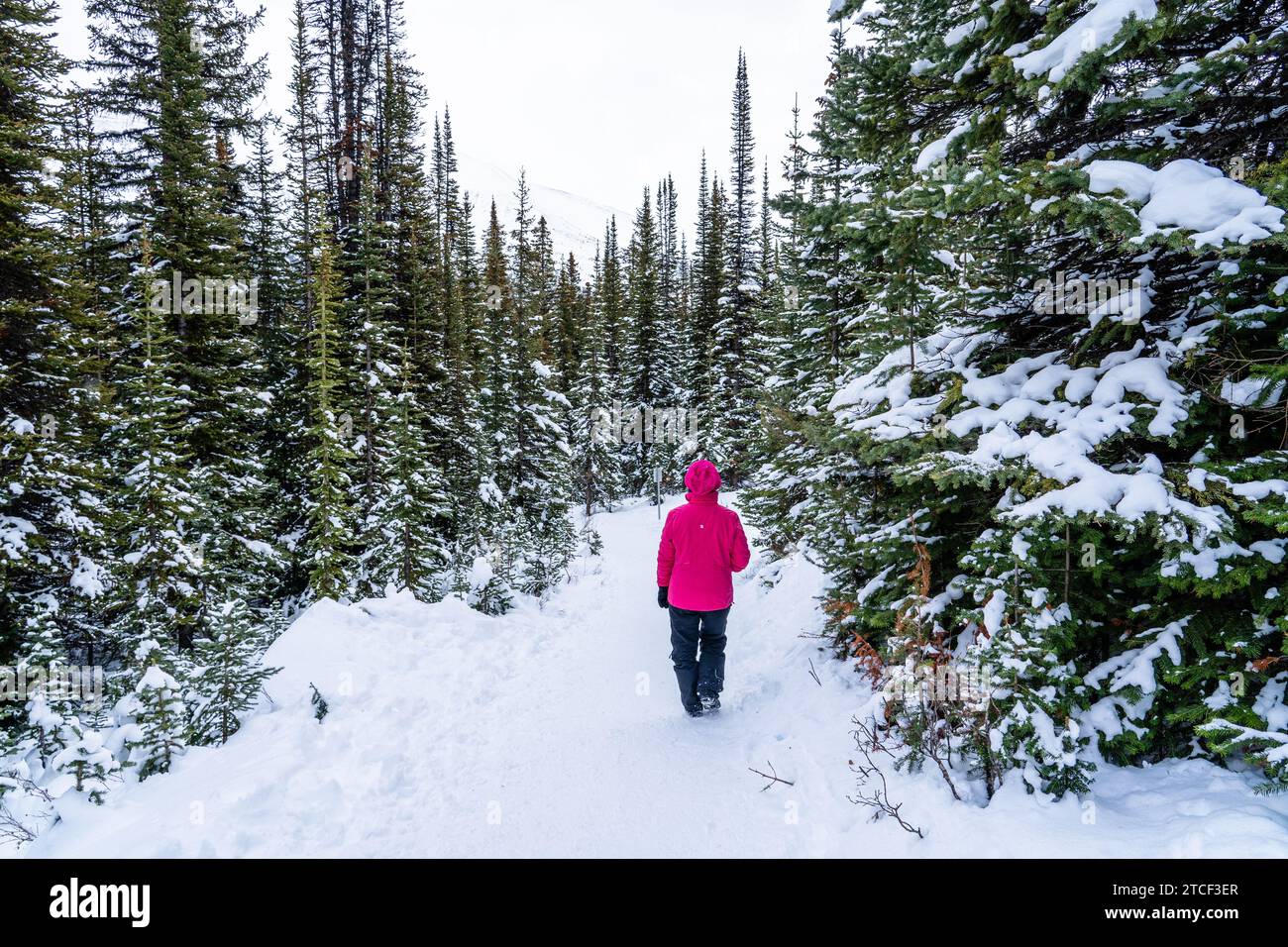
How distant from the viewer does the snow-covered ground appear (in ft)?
11.3

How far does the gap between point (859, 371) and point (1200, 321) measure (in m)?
2.82

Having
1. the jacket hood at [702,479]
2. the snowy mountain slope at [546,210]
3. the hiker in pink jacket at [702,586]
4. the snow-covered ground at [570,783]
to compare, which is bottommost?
the snow-covered ground at [570,783]

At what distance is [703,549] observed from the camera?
21.0ft

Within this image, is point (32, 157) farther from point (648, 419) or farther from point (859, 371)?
point (648, 419)

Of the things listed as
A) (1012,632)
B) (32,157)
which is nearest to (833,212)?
(1012,632)

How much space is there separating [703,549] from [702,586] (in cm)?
41

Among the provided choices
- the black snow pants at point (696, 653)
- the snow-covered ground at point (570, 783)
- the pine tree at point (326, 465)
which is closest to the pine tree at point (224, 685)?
the snow-covered ground at point (570, 783)

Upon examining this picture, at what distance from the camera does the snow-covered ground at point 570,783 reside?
3.43 m

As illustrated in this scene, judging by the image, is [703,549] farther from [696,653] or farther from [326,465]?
[326,465]

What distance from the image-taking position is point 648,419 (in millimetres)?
37562

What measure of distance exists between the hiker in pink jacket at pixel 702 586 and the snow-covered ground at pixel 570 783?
1.35ft

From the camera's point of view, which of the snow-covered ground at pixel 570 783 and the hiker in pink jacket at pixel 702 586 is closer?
the snow-covered ground at pixel 570 783

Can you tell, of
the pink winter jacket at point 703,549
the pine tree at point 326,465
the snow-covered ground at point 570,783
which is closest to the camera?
the snow-covered ground at point 570,783

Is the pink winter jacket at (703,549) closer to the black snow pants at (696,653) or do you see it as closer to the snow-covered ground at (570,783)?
the black snow pants at (696,653)
